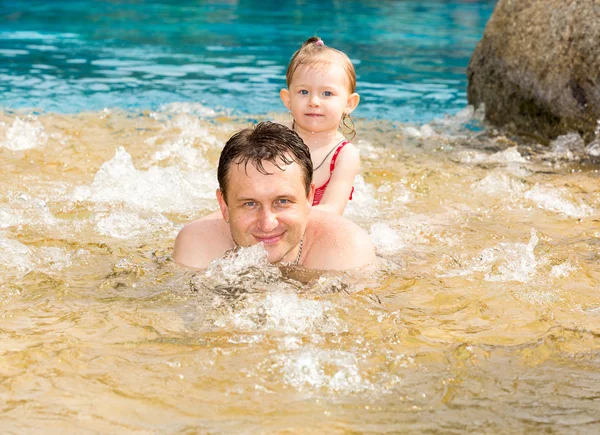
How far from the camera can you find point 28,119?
28.1 feet

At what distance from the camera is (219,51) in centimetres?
1332

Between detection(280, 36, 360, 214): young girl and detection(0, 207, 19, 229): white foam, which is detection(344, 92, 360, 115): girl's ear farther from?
detection(0, 207, 19, 229): white foam

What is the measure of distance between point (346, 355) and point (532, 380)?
717 millimetres

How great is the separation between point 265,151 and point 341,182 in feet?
4.46

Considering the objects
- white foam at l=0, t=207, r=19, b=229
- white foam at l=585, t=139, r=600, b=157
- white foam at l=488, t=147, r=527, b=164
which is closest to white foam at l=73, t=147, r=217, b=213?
white foam at l=0, t=207, r=19, b=229

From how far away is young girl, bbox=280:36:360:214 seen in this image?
504 cm

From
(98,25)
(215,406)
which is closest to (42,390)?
(215,406)

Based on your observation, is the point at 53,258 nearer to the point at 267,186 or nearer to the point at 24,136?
the point at 267,186

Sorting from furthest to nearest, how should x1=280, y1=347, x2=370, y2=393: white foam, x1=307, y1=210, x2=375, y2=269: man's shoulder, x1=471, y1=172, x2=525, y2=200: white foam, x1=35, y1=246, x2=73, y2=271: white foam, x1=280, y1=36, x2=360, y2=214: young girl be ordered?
x1=471, y1=172, x2=525, y2=200: white foam, x1=280, y1=36, x2=360, y2=214: young girl, x1=35, y1=246, x2=73, y2=271: white foam, x1=307, y1=210, x2=375, y2=269: man's shoulder, x1=280, y1=347, x2=370, y2=393: white foam

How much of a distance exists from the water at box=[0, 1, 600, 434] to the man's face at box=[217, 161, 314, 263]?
0.13 meters

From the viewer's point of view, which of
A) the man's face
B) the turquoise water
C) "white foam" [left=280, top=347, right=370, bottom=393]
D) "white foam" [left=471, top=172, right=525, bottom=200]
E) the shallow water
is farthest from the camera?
the turquoise water

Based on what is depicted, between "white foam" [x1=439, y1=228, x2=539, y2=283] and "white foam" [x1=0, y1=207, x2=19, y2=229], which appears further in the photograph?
"white foam" [x1=0, y1=207, x2=19, y2=229]

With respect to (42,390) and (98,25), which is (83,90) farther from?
(42,390)

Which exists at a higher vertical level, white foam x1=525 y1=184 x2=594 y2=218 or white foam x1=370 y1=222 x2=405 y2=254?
white foam x1=370 y1=222 x2=405 y2=254
